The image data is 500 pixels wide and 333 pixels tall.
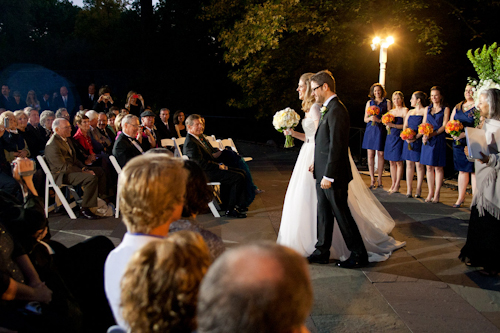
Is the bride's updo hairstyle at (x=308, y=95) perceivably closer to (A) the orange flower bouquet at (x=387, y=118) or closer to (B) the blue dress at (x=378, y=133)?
(A) the orange flower bouquet at (x=387, y=118)

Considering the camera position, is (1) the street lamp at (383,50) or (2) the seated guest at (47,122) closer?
(2) the seated guest at (47,122)

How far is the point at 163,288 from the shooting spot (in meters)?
1.36

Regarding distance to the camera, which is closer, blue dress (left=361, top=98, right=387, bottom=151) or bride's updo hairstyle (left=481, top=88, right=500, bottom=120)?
bride's updo hairstyle (left=481, top=88, right=500, bottom=120)

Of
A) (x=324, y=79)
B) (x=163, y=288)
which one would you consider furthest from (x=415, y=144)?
(x=163, y=288)

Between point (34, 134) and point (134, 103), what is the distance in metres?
3.68

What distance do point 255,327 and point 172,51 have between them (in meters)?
22.7

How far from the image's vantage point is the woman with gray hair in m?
4.58

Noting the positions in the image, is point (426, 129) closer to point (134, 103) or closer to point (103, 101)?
point (134, 103)

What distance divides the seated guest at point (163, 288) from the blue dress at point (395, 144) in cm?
769

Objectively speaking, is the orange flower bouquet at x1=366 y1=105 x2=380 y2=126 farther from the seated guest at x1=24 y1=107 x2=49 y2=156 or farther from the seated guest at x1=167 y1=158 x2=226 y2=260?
the seated guest at x1=167 y1=158 x2=226 y2=260

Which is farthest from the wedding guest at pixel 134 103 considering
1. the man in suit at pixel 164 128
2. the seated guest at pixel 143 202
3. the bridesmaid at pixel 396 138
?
the seated guest at pixel 143 202

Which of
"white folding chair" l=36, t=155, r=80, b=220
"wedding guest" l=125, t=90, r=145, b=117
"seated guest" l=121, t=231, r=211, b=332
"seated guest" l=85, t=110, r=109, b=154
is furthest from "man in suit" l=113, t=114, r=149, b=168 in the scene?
"seated guest" l=121, t=231, r=211, b=332

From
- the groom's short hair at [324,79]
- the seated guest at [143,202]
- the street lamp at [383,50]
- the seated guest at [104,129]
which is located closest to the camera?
the seated guest at [143,202]

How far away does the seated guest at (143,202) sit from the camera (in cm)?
190
